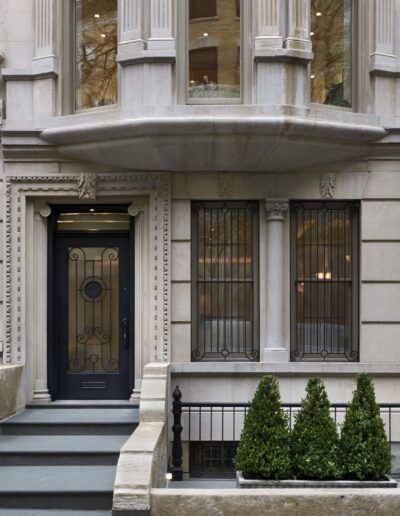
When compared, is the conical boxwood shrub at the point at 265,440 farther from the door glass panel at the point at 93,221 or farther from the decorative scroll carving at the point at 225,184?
the door glass panel at the point at 93,221

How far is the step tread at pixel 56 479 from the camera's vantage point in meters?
7.32

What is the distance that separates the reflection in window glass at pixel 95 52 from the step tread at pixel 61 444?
5.08m

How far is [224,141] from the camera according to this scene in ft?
29.2

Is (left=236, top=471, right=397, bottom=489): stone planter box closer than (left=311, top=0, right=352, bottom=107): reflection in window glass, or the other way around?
(left=236, top=471, right=397, bottom=489): stone planter box

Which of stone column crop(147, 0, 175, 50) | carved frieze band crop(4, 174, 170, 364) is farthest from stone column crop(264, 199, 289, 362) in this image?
stone column crop(147, 0, 175, 50)

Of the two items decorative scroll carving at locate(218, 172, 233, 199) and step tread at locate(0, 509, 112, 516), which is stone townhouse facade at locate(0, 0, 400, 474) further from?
step tread at locate(0, 509, 112, 516)

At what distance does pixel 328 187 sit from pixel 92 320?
171 inches

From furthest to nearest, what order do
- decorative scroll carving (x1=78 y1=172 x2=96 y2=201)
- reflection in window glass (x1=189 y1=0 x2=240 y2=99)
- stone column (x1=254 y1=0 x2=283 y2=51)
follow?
decorative scroll carving (x1=78 y1=172 x2=96 y2=201) → reflection in window glass (x1=189 y1=0 x2=240 y2=99) → stone column (x1=254 y1=0 x2=283 y2=51)

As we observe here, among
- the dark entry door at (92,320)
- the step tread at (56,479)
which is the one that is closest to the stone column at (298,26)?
the dark entry door at (92,320)

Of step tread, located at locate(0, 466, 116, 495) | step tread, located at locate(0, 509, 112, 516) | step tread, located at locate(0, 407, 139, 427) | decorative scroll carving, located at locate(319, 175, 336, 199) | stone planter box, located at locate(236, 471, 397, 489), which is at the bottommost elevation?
step tread, located at locate(0, 509, 112, 516)

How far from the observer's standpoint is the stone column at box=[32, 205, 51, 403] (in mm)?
9891

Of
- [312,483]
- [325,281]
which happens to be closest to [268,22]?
[325,281]

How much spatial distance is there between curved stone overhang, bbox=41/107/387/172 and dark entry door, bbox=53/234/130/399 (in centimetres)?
155

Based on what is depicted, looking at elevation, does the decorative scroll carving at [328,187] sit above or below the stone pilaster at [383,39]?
below
